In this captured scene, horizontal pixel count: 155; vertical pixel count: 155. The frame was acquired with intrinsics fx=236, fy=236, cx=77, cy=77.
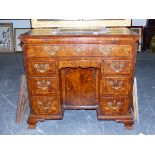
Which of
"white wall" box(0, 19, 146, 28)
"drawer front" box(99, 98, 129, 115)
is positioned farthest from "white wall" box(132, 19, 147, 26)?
"drawer front" box(99, 98, 129, 115)

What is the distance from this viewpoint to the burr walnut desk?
Result: 1989 millimetres

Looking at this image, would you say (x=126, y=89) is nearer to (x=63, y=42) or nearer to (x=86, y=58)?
(x=86, y=58)

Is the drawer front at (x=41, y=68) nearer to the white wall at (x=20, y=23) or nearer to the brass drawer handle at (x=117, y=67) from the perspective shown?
the brass drawer handle at (x=117, y=67)

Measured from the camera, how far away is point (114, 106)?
2.27m

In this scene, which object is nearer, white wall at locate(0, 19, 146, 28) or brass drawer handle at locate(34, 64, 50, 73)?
brass drawer handle at locate(34, 64, 50, 73)

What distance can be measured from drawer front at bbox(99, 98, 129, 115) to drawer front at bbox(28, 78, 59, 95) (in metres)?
0.47

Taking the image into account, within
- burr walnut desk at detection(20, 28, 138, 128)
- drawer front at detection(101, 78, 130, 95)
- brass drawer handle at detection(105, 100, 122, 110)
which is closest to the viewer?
burr walnut desk at detection(20, 28, 138, 128)

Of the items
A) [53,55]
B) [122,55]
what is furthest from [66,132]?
[122,55]

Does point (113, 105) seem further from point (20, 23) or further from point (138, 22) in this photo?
point (20, 23)

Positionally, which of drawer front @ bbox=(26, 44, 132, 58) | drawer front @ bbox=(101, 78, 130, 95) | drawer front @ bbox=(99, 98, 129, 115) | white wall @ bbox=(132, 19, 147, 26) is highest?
drawer front @ bbox=(26, 44, 132, 58)

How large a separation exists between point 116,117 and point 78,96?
47cm

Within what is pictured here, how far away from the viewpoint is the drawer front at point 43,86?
216 cm

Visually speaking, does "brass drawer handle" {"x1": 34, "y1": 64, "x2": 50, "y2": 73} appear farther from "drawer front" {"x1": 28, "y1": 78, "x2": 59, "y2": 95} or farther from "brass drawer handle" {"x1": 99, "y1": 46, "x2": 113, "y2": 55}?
"brass drawer handle" {"x1": 99, "y1": 46, "x2": 113, "y2": 55}

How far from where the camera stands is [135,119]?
2.48 meters
